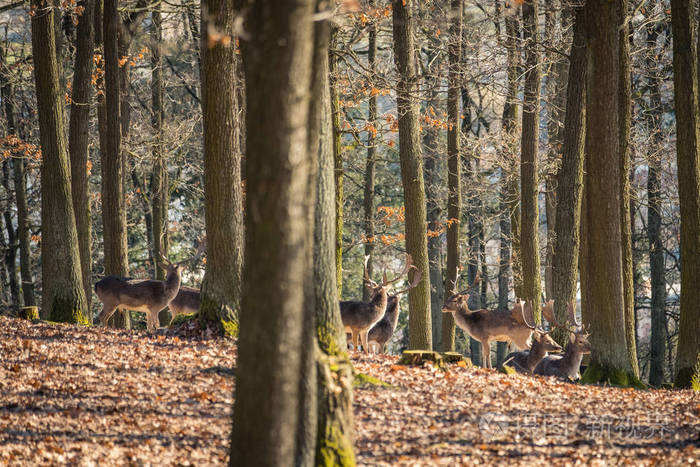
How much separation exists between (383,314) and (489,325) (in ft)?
8.95

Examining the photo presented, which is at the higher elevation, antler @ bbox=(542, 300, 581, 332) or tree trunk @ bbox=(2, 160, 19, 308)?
tree trunk @ bbox=(2, 160, 19, 308)

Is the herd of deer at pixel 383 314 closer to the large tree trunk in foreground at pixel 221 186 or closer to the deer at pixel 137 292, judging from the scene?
the deer at pixel 137 292

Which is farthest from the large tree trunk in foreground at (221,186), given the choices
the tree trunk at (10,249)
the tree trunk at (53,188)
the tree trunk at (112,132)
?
the tree trunk at (10,249)

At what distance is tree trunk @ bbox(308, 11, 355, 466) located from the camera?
464 centimetres

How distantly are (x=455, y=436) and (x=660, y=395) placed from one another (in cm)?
494

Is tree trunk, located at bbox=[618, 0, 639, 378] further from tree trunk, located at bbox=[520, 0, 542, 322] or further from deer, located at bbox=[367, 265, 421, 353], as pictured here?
deer, located at bbox=[367, 265, 421, 353]

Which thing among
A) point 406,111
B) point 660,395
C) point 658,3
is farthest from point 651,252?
point 660,395

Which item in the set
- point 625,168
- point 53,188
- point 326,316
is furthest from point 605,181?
point 53,188

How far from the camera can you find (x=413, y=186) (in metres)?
15.4

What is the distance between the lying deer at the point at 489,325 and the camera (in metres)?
15.7

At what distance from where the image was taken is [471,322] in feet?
54.0

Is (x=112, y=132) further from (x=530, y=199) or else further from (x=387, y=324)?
(x=530, y=199)

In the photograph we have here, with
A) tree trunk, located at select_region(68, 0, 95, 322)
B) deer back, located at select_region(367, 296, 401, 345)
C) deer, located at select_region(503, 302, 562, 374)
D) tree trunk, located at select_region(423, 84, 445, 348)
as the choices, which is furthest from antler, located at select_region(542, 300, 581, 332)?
tree trunk, located at select_region(423, 84, 445, 348)

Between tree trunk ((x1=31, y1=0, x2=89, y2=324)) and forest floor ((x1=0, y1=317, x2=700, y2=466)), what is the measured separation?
9.07 ft
